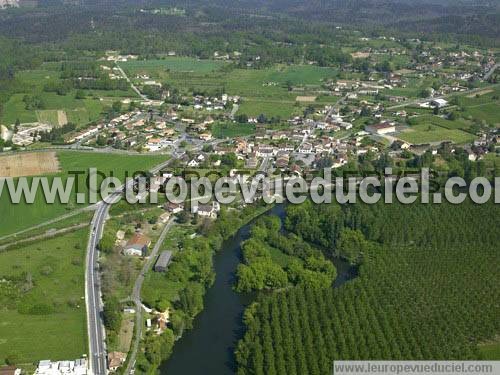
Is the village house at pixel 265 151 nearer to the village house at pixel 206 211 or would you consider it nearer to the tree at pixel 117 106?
the village house at pixel 206 211

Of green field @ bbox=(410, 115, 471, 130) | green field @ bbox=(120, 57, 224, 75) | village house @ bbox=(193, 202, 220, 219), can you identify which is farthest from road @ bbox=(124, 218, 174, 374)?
green field @ bbox=(120, 57, 224, 75)

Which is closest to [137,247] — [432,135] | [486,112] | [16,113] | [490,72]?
[432,135]

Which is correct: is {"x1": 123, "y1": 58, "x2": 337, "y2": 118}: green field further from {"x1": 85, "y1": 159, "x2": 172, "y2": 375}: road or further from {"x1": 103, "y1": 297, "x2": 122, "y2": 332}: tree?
{"x1": 103, "y1": 297, "x2": 122, "y2": 332}: tree

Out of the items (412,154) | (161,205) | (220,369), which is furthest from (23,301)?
(412,154)

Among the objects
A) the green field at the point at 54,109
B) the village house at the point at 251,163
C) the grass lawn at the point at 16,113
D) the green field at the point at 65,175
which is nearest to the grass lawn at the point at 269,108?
the village house at the point at 251,163

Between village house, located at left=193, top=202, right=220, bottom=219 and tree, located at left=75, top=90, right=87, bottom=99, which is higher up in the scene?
tree, located at left=75, top=90, right=87, bottom=99
